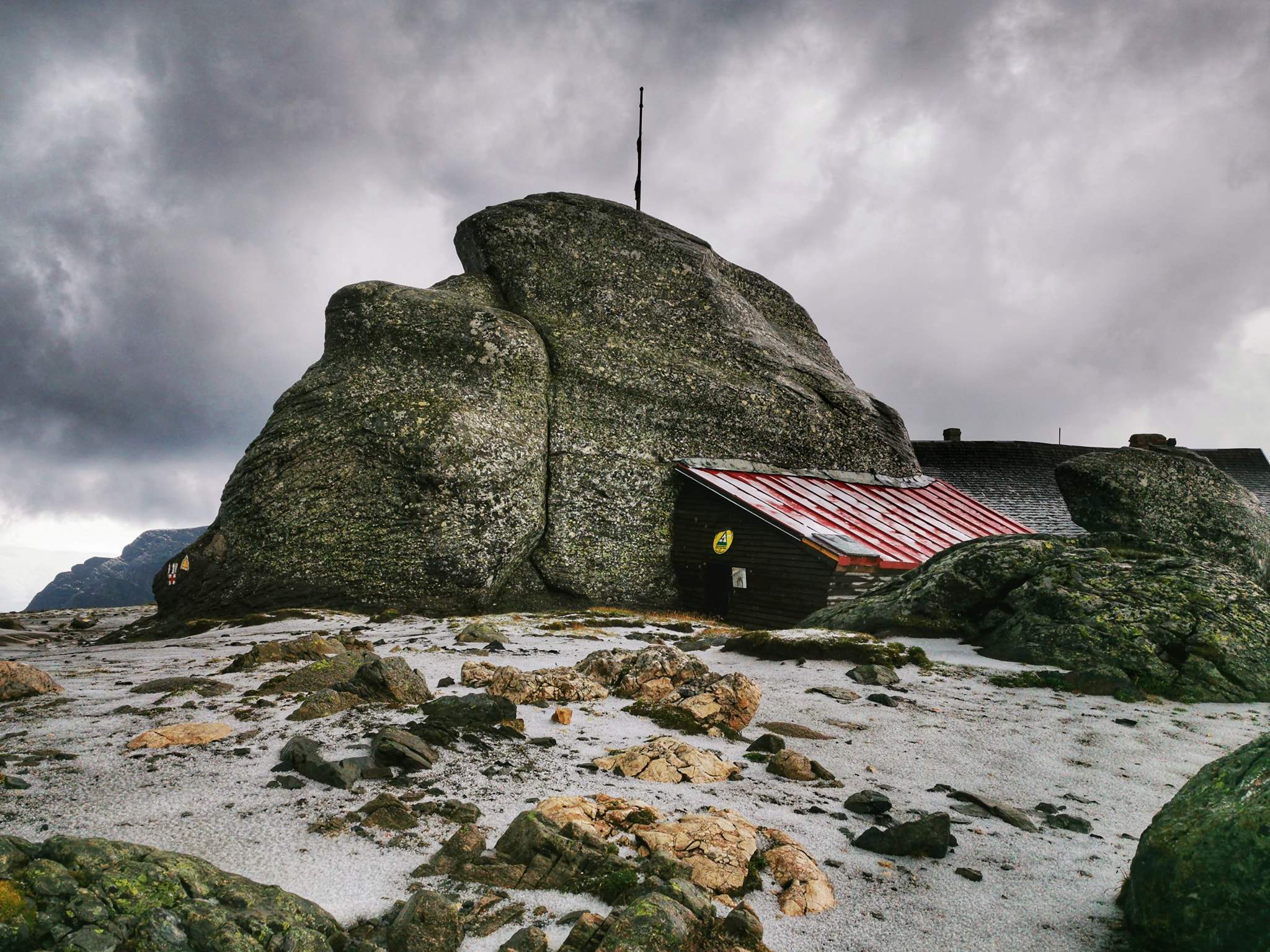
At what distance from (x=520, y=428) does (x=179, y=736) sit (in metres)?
9.44

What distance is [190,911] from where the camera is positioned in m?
1.94

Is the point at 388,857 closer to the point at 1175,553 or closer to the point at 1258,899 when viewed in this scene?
the point at 1258,899

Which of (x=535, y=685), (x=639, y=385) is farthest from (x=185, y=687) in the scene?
(x=639, y=385)

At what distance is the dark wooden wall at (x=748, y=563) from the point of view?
11312 mm

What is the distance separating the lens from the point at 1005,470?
2755 cm

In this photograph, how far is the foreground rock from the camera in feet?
5.75

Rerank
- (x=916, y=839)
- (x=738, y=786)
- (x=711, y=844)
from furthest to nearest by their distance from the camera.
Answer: (x=738, y=786), (x=916, y=839), (x=711, y=844)

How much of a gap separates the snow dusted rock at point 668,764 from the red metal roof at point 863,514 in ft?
24.1

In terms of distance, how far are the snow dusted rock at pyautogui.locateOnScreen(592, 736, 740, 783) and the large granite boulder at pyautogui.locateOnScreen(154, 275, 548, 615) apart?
8366 mm

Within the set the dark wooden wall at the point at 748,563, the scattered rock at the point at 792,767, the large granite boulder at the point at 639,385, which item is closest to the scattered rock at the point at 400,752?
the scattered rock at the point at 792,767

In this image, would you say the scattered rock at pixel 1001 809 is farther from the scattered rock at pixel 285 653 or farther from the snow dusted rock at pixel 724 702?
the scattered rock at pixel 285 653

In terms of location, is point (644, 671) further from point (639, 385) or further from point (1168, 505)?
point (639, 385)

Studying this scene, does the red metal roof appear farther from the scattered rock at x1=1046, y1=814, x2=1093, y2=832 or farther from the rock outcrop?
the scattered rock at x1=1046, y1=814, x2=1093, y2=832

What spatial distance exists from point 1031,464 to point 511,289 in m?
21.7
